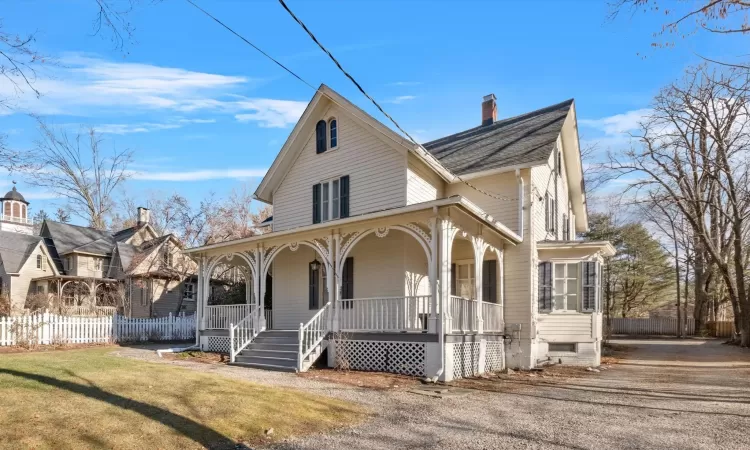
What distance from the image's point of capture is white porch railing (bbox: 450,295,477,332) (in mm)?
12391

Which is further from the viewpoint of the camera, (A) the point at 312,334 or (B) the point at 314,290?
(B) the point at 314,290

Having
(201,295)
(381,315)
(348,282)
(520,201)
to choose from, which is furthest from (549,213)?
(201,295)

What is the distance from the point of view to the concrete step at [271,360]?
513 inches

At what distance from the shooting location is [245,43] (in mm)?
7629

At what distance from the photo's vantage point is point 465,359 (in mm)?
12484

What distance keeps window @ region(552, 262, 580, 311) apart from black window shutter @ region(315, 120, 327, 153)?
27.5ft

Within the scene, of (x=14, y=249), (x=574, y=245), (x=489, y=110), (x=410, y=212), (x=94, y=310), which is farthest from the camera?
(x=14, y=249)

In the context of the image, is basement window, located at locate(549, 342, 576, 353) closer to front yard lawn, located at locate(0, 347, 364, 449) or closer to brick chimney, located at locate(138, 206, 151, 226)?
front yard lawn, located at locate(0, 347, 364, 449)

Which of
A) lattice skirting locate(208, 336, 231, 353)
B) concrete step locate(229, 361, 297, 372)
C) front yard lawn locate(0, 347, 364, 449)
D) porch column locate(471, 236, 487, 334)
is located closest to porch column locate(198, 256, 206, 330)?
lattice skirting locate(208, 336, 231, 353)

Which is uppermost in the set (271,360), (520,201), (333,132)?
(333,132)

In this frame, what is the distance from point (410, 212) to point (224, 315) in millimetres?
8497

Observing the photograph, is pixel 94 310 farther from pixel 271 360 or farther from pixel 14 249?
pixel 271 360

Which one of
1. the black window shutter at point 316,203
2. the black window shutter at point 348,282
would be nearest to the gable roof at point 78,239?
the black window shutter at point 316,203

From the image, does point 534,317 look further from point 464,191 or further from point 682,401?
point 682,401
